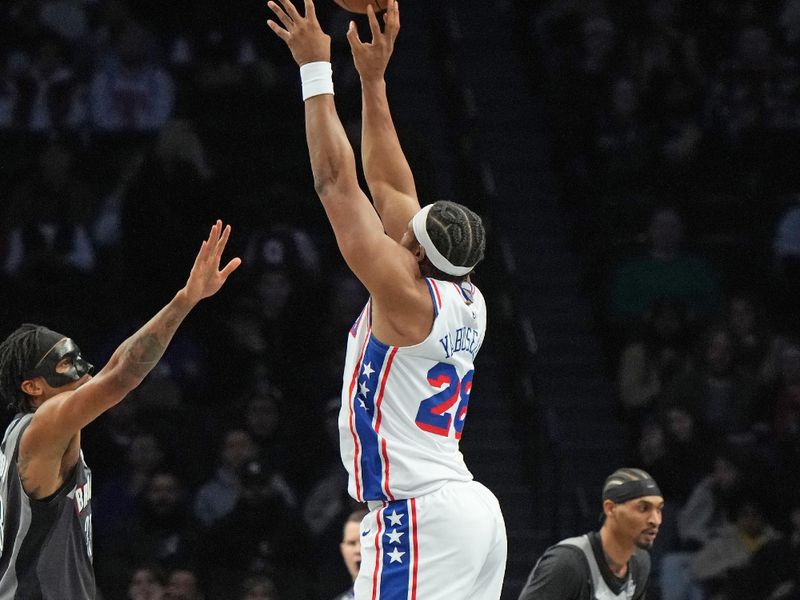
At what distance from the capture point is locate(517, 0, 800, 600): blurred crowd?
959 centimetres

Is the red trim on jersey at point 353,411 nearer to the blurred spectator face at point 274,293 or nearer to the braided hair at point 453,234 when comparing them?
the braided hair at point 453,234

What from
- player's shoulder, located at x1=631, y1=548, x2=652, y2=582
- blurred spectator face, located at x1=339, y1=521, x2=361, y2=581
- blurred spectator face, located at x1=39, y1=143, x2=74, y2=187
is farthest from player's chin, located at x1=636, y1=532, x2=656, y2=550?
blurred spectator face, located at x1=39, y1=143, x2=74, y2=187

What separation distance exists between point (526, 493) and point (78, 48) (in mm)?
4850

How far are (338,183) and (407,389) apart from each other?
68 centimetres

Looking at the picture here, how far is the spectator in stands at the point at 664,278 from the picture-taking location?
36.8 feet

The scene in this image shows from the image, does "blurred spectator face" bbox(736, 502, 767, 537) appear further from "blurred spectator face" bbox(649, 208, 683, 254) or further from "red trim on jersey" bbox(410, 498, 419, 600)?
"red trim on jersey" bbox(410, 498, 419, 600)

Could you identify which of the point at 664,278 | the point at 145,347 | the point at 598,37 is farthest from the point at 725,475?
the point at 145,347

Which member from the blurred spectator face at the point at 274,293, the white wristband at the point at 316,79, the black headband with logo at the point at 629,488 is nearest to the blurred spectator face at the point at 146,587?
the blurred spectator face at the point at 274,293

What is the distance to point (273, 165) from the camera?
1162 centimetres

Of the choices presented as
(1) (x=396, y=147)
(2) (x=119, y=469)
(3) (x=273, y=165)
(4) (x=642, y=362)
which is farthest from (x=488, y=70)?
(1) (x=396, y=147)

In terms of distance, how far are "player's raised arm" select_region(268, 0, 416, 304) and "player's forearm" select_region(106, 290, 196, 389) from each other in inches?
24.7

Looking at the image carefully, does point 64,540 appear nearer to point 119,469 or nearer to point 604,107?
point 119,469

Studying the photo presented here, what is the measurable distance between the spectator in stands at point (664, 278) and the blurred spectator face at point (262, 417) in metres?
3.01

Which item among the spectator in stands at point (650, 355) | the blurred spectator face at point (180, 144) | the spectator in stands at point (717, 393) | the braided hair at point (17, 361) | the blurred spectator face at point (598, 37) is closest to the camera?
the braided hair at point (17, 361)
